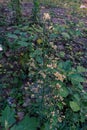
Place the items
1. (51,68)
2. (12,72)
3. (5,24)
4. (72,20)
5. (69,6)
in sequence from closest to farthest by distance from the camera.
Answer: (51,68)
(12,72)
(5,24)
(72,20)
(69,6)

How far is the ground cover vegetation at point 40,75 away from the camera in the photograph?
308 cm

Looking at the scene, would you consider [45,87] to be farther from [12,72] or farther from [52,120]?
[12,72]

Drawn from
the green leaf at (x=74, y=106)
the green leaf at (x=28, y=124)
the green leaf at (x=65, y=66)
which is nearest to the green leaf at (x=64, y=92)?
the green leaf at (x=74, y=106)

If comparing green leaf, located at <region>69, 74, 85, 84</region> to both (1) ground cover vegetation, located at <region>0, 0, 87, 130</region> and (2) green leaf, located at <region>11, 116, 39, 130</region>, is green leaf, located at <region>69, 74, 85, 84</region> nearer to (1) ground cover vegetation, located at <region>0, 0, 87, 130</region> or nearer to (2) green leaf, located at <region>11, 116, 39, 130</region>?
(1) ground cover vegetation, located at <region>0, 0, 87, 130</region>

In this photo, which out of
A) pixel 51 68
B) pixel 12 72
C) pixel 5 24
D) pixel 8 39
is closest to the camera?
pixel 51 68

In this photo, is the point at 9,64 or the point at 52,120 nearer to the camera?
the point at 52,120

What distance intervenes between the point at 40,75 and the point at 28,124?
59cm

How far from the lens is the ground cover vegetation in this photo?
10.1 feet

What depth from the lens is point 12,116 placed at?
309cm

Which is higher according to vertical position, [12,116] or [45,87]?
[45,87]

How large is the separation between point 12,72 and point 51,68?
98 centimetres

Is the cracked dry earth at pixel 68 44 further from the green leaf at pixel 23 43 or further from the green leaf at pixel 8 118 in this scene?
the green leaf at pixel 8 118

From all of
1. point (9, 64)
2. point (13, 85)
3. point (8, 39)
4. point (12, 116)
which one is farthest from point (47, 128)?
point (8, 39)

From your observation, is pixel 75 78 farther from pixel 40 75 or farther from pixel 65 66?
pixel 40 75
